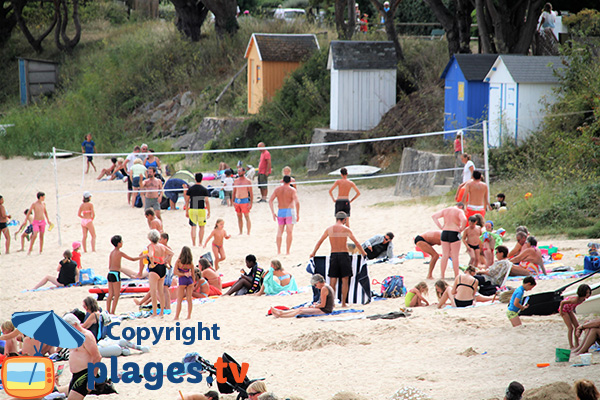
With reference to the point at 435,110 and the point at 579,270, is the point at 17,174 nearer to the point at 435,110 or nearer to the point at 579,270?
the point at 435,110

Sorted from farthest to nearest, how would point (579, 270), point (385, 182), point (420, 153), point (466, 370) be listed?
point (385, 182) → point (420, 153) → point (579, 270) → point (466, 370)

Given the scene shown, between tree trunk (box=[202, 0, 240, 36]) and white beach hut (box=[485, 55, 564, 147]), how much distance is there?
633 inches

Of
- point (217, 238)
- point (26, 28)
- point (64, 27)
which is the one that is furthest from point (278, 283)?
point (26, 28)

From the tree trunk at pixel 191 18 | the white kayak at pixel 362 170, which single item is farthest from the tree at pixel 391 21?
the tree trunk at pixel 191 18

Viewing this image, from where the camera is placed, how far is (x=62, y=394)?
7.28 metres

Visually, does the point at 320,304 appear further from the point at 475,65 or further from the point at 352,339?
the point at 475,65

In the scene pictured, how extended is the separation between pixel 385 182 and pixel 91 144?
1104cm

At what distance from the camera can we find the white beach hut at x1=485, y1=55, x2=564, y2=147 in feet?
52.2

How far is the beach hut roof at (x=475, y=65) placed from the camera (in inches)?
695

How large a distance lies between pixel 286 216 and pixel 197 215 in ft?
5.88

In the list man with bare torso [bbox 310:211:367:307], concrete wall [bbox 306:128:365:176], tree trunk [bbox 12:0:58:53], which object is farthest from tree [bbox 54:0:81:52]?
man with bare torso [bbox 310:211:367:307]

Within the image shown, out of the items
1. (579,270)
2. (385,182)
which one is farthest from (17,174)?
(579,270)

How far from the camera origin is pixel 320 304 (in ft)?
30.3

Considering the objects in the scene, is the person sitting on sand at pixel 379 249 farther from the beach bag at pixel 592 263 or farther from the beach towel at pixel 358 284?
the beach bag at pixel 592 263
